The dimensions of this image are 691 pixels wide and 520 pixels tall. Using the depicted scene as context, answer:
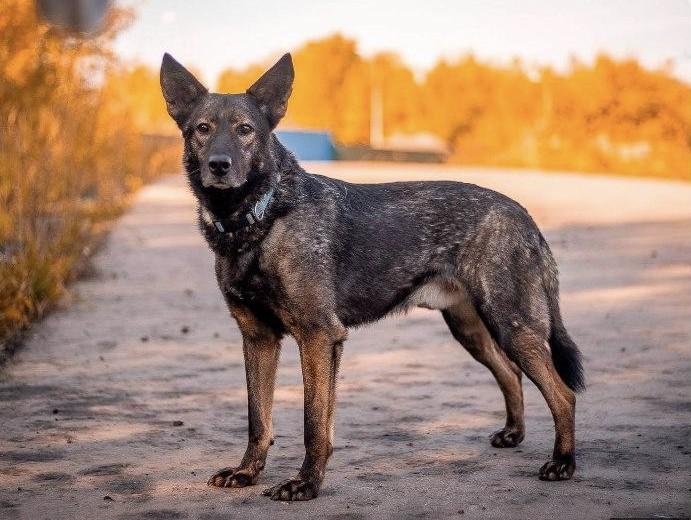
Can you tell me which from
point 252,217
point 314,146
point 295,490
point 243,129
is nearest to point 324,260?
point 252,217

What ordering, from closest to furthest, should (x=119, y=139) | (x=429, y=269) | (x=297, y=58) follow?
1. (x=429, y=269)
2. (x=119, y=139)
3. (x=297, y=58)

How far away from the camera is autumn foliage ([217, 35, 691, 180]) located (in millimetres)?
53900

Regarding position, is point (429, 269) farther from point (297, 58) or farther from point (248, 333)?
point (297, 58)

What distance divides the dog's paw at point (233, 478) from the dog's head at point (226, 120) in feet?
4.47

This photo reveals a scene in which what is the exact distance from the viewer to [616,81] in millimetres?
59344

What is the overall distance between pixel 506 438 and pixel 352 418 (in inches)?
39.5

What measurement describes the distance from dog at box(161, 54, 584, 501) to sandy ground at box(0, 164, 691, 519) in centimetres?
27

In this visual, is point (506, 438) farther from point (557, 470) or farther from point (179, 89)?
point (179, 89)

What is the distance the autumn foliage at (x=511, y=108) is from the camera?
2122 inches

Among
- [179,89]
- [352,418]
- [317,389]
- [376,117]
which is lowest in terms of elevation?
[376,117]

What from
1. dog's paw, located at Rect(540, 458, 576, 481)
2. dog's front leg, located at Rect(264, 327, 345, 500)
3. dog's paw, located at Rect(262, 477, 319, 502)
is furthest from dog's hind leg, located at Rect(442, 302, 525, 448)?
dog's paw, located at Rect(262, 477, 319, 502)

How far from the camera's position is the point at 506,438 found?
18.5ft

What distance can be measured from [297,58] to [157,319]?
10574 cm

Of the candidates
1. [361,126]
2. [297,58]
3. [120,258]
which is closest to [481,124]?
[361,126]
